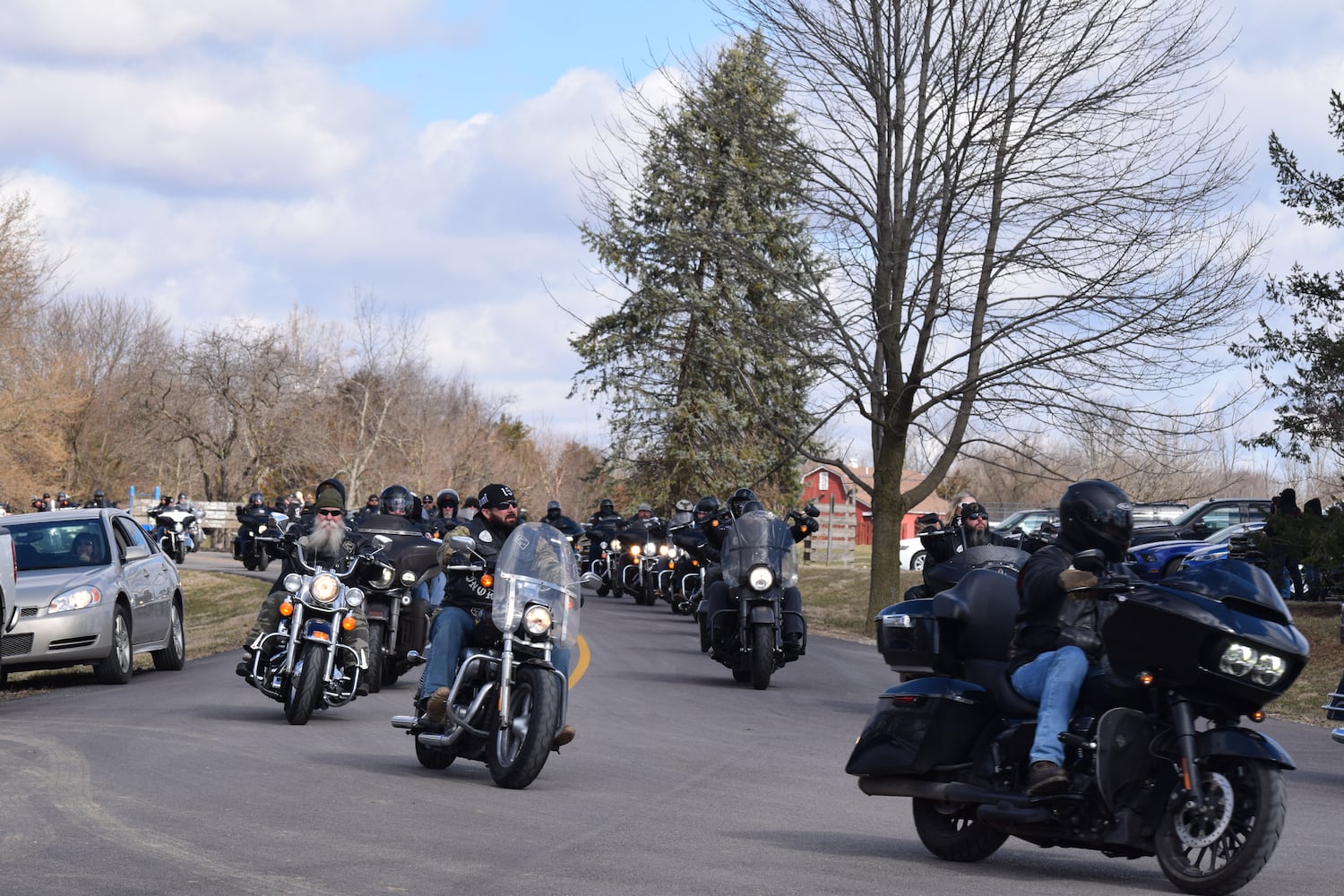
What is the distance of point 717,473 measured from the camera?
56062 millimetres

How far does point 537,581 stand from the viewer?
996 cm

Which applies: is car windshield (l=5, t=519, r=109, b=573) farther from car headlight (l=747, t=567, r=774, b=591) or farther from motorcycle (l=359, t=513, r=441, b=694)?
car headlight (l=747, t=567, r=774, b=591)

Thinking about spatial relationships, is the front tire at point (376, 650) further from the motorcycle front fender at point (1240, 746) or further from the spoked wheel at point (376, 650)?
the motorcycle front fender at point (1240, 746)

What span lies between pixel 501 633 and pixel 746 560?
7.79 metres

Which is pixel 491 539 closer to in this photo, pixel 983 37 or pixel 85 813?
pixel 85 813

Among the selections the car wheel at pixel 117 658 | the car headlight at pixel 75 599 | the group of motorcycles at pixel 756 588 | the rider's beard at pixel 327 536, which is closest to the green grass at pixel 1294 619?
the group of motorcycles at pixel 756 588

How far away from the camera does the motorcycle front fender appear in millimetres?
6414

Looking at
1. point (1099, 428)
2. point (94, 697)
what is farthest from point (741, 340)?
point (94, 697)

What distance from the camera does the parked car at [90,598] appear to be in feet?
52.2

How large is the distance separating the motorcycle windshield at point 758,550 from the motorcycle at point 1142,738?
31.5ft

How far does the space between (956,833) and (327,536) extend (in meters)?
7.18

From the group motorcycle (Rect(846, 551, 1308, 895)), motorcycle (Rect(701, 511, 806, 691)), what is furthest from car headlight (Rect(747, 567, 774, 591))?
motorcycle (Rect(846, 551, 1308, 895))

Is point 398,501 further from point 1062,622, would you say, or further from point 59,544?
point 1062,622

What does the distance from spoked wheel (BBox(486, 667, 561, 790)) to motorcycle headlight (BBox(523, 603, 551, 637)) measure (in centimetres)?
22
